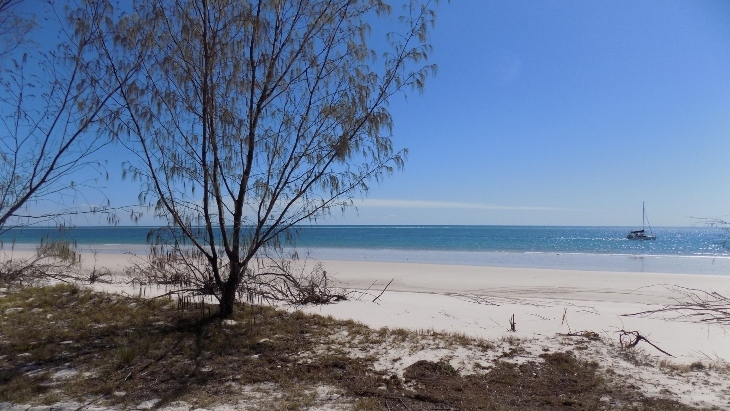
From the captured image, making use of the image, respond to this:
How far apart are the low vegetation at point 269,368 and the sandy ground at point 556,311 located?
44cm

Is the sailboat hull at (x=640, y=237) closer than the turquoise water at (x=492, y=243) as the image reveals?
No

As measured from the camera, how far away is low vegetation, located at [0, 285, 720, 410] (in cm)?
519

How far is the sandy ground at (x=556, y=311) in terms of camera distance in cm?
641

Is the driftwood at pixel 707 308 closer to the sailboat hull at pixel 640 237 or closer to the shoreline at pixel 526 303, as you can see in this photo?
the shoreline at pixel 526 303

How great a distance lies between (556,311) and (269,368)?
856 centimetres

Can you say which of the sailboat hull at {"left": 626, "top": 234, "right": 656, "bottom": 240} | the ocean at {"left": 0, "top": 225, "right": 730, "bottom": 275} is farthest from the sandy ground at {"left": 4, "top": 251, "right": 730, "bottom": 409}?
the sailboat hull at {"left": 626, "top": 234, "right": 656, "bottom": 240}

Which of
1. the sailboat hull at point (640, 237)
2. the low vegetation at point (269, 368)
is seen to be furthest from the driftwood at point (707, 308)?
the sailboat hull at point (640, 237)

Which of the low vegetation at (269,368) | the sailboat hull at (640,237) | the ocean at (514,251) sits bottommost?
the ocean at (514,251)

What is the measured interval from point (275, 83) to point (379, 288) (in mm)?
11523

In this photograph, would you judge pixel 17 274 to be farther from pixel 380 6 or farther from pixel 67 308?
pixel 380 6

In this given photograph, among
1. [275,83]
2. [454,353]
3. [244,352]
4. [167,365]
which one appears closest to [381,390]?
[454,353]

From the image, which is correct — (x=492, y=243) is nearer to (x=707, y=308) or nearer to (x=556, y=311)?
(x=556, y=311)

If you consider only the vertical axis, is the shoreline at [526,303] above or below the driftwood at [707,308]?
below

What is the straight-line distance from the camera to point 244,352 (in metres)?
6.79
